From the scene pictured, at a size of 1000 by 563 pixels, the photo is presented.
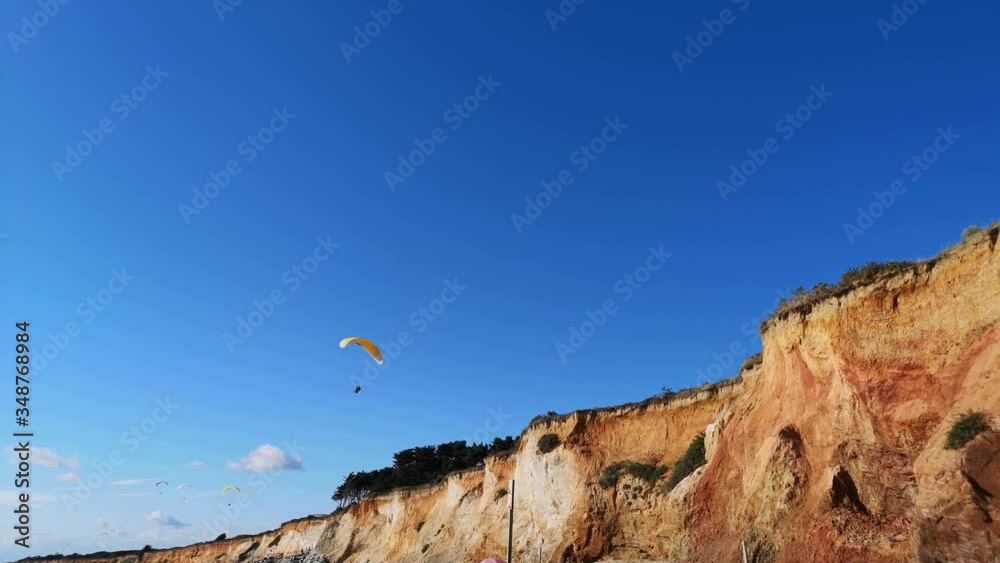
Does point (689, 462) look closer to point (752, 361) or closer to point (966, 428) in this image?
point (752, 361)

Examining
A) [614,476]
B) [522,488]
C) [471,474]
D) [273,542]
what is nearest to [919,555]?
[614,476]

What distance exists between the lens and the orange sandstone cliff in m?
13.8

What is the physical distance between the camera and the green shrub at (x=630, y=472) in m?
27.7

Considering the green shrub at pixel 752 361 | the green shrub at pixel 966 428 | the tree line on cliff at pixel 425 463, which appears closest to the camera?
the green shrub at pixel 966 428

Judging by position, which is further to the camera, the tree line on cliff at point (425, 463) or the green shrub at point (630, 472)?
the tree line on cliff at point (425, 463)

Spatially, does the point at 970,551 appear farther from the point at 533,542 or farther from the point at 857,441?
the point at 533,542

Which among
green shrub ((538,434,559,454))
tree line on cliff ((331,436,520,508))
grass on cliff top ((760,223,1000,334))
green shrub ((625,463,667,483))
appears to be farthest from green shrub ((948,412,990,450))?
tree line on cliff ((331,436,520,508))

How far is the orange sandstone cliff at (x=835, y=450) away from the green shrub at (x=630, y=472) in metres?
0.51

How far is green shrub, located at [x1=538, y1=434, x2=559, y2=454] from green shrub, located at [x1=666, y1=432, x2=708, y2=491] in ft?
27.8

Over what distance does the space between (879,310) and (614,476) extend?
1488 cm

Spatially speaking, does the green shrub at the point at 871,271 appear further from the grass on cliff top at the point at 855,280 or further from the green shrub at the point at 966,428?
the green shrub at the point at 966,428

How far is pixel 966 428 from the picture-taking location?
13633 millimetres

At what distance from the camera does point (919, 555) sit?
43.7ft

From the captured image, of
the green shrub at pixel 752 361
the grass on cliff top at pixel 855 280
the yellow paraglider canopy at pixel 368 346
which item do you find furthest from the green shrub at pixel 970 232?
the yellow paraglider canopy at pixel 368 346
